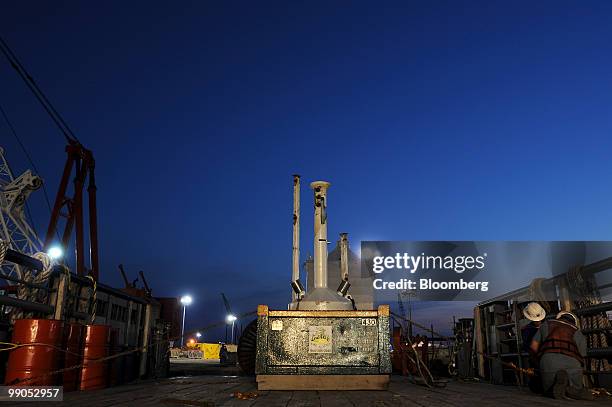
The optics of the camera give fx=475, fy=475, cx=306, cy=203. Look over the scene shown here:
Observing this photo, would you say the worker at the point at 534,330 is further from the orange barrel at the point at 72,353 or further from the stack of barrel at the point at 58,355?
the orange barrel at the point at 72,353

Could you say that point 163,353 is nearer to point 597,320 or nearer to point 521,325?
point 521,325

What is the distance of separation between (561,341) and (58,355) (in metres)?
7.93

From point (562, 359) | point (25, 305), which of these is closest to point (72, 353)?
point (25, 305)

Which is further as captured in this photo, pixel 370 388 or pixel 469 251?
pixel 469 251

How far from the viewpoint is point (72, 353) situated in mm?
7547

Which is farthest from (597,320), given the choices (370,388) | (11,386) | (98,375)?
(11,386)

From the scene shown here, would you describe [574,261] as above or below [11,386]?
above

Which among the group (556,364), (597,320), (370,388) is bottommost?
(370,388)

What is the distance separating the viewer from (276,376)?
8.75 metres

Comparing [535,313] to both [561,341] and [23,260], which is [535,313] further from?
[23,260]

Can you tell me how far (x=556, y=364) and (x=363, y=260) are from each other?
29453 mm

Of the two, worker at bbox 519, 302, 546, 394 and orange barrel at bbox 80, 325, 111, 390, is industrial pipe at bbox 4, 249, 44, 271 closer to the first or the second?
orange barrel at bbox 80, 325, 111, 390

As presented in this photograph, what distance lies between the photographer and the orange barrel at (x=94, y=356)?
799 centimetres

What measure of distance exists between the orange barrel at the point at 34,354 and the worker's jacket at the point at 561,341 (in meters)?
7.75
